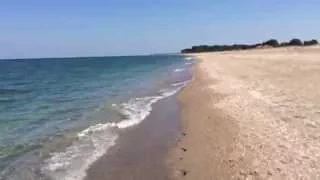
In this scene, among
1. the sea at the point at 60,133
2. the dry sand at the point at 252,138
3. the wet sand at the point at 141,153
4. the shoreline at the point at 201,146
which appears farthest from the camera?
the sea at the point at 60,133

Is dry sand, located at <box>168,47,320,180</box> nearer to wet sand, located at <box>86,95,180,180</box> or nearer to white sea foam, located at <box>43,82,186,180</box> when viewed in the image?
wet sand, located at <box>86,95,180,180</box>

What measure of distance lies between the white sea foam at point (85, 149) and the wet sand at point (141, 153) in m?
0.29

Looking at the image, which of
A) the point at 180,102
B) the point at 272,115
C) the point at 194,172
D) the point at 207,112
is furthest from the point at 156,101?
the point at 194,172

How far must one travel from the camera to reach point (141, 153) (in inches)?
490

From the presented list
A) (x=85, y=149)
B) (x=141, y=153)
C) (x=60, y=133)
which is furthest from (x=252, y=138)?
(x=60, y=133)

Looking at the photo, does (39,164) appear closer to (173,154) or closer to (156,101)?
(173,154)

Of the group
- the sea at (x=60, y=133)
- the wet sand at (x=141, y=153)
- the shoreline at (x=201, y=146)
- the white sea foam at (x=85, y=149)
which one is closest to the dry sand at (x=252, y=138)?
the shoreline at (x=201, y=146)

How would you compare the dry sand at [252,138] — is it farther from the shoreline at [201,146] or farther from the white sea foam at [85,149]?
the white sea foam at [85,149]

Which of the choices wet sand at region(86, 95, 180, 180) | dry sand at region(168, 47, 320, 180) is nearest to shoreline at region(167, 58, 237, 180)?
dry sand at region(168, 47, 320, 180)

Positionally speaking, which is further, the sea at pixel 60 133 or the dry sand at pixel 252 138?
the sea at pixel 60 133

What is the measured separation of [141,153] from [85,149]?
1857mm

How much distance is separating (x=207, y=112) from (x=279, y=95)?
13.4 ft

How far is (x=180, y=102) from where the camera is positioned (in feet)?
76.6

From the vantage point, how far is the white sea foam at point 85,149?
10.7 metres
